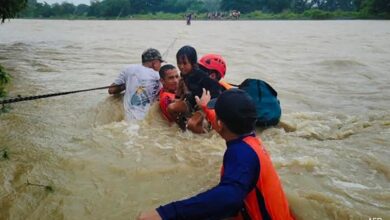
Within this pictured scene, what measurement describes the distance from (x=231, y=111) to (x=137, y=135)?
3.28 meters

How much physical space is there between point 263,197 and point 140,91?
12.9 ft

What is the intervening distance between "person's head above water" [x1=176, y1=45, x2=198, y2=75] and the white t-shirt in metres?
1.21

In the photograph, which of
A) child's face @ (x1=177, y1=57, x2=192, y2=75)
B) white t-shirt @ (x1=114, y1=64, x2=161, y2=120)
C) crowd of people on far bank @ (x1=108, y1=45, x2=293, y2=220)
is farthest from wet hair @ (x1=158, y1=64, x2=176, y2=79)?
crowd of people on far bank @ (x1=108, y1=45, x2=293, y2=220)

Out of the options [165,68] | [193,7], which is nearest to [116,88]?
[165,68]

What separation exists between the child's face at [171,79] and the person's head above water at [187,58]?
745 millimetres

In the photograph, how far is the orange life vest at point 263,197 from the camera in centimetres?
232

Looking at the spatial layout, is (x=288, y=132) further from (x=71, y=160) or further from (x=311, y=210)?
(x=71, y=160)

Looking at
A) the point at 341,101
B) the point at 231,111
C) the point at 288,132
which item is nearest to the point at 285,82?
the point at 341,101

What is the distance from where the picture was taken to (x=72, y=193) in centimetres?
376

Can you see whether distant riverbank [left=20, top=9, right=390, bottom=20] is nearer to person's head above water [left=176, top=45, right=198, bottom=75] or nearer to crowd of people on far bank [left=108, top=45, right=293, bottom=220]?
person's head above water [left=176, top=45, right=198, bottom=75]

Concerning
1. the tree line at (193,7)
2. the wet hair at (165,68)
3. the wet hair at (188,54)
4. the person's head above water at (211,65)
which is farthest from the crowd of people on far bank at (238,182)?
the tree line at (193,7)

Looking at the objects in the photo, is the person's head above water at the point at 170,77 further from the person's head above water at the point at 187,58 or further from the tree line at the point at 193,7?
the tree line at the point at 193,7

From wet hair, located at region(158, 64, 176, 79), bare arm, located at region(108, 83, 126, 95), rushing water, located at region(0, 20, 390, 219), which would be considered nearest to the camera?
rushing water, located at region(0, 20, 390, 219)

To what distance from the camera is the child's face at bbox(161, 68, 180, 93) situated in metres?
5.71
